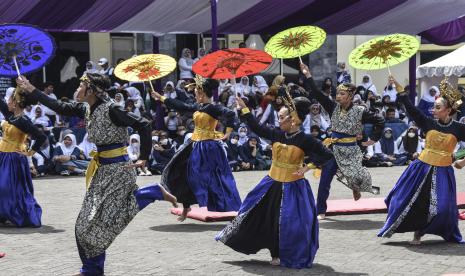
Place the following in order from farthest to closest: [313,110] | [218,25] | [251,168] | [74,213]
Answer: [313,110] → [251,168] → [218,25] → [74,213]

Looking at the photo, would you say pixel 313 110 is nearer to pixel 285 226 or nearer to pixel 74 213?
pixel 74 213

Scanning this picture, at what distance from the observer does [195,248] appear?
26.5ft

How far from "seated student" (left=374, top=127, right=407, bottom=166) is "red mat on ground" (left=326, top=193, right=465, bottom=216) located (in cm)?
687

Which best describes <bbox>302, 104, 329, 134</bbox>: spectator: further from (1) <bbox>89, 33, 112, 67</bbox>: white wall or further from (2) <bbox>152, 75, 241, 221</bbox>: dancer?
(2) <bbox>152, 75, 241, 221</bbox>: dancer

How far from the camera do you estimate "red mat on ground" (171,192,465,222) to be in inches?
393

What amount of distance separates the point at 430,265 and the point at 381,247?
95 centimetres

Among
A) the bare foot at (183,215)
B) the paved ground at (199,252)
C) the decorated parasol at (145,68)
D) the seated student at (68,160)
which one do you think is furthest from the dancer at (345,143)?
the seated student at (68,160)

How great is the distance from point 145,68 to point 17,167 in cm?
188

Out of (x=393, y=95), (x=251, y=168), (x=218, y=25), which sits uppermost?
(x=218, y=25)

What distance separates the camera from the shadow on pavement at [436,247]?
777 cm

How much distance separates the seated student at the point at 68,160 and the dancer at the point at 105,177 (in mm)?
8983

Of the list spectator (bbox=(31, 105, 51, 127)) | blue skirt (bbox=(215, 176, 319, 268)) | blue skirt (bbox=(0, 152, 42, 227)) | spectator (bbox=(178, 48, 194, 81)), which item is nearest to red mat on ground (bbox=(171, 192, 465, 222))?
blue skirt (bbox=(0, 152, 42, 227))

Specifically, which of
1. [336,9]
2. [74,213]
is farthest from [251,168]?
[74,213]

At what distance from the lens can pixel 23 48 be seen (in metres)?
7.32
